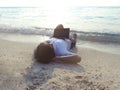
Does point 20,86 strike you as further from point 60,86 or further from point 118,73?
point 118,73

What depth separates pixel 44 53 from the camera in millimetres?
6059

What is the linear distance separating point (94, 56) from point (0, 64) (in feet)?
9.09

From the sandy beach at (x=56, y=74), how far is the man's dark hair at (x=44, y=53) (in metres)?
0.13

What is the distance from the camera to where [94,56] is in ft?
24.9

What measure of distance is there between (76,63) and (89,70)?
58cm

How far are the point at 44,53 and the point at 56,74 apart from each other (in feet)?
2.58

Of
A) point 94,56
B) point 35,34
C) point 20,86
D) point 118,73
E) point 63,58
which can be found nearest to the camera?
point 20,86

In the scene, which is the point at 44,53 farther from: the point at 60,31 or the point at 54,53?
the point at 60,31

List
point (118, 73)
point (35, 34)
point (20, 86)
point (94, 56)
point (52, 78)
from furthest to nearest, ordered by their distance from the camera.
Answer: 1. point (35, 34)
2. point (94, 56)
3. point (118, 73)
4. point (52, 78)
5. point (20, 86)

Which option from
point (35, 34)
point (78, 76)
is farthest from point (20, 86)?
point (35, 34)

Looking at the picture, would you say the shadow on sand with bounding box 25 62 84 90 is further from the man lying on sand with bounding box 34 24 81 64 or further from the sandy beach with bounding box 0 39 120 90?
the man lying on sand with bounding box 34 24 81 64

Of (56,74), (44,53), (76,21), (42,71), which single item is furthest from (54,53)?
(76,21)

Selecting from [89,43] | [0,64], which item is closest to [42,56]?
[0,64]

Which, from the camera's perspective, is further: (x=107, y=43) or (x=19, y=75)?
(x=107, y=43)
